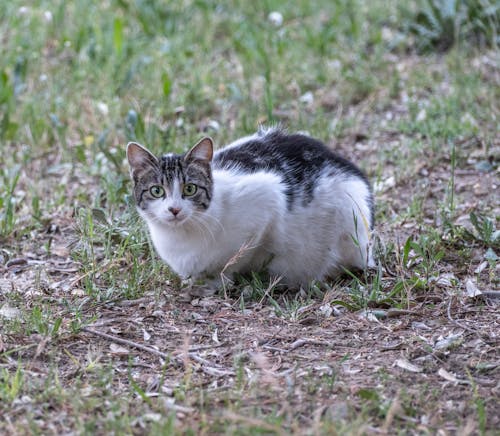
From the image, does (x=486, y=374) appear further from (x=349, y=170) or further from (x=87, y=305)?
(x=87, y=305)

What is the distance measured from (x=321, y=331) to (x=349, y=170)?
3.34ft

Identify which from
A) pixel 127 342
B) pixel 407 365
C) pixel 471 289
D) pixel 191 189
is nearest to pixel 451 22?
pixel 471 289

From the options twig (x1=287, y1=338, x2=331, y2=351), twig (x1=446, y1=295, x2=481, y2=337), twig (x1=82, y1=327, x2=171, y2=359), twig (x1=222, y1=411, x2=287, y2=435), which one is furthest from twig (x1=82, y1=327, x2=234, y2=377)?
twig (x1=446, y1=295, x2=481, y2=337)

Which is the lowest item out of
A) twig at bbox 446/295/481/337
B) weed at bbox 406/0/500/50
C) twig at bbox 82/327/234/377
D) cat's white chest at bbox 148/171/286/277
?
twig at bbox 446/295/481/337

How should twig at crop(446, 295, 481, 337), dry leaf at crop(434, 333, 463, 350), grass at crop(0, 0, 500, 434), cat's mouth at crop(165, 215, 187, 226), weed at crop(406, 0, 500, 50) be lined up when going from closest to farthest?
grass at crop(0, 0, 500, 434)
dry leaf at crop(434, 333, 463, 350)
twig at crop(446, 295, 481, 337)
cat's mouth at crop(165, 215, 187, 226)
weed at crop(406, 0, 500, 50)

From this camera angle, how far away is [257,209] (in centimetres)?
388

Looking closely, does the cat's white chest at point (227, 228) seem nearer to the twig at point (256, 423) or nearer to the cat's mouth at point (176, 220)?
the cat's mouth at point (176, 220)

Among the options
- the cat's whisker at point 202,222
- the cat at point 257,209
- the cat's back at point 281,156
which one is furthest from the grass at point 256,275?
the cat's back at point 281,156

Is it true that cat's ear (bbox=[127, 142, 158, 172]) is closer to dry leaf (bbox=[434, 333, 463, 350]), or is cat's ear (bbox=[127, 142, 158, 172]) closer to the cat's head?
the cat's head

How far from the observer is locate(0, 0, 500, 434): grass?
289 cm

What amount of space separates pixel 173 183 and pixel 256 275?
1.99 ft

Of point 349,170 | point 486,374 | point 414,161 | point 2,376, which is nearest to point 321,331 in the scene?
point 486,374

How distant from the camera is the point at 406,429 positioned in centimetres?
270

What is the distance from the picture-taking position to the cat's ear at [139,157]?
12.5 feet
